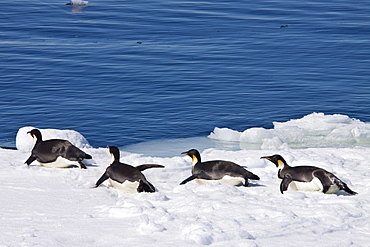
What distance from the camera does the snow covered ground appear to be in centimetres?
728

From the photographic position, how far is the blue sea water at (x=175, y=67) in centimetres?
1773

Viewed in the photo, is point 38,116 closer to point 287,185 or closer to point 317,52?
point 287,185

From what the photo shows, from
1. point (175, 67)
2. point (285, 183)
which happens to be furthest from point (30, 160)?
point (175, 67)

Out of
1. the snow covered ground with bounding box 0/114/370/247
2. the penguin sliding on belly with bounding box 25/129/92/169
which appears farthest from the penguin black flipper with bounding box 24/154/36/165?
the snow covered ground with bounding box 0/114/370/247

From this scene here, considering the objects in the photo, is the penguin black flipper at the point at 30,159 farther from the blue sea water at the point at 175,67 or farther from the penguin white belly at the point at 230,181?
the blue sea water at the point at 175,67

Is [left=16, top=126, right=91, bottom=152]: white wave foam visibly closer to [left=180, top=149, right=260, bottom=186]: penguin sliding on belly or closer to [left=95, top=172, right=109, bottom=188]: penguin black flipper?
[left=95, top=172, right=109, bottom=188]: penguin black flipper

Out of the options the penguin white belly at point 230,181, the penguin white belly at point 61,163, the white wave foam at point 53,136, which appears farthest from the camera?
the white wave foam at point 53,136

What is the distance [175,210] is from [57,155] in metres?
3.18

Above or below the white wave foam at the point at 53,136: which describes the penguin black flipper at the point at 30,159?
above

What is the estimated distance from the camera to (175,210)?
8219mm

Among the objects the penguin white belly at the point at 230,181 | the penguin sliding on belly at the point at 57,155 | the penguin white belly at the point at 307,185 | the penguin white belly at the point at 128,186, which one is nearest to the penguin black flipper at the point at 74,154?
the penguin sliding on belly at the point at 57,155

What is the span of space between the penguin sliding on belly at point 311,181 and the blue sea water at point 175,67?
6.93 metres

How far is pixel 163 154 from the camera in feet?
47.4

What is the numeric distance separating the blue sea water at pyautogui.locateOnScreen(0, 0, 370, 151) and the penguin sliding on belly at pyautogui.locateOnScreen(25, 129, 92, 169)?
4970 mm
